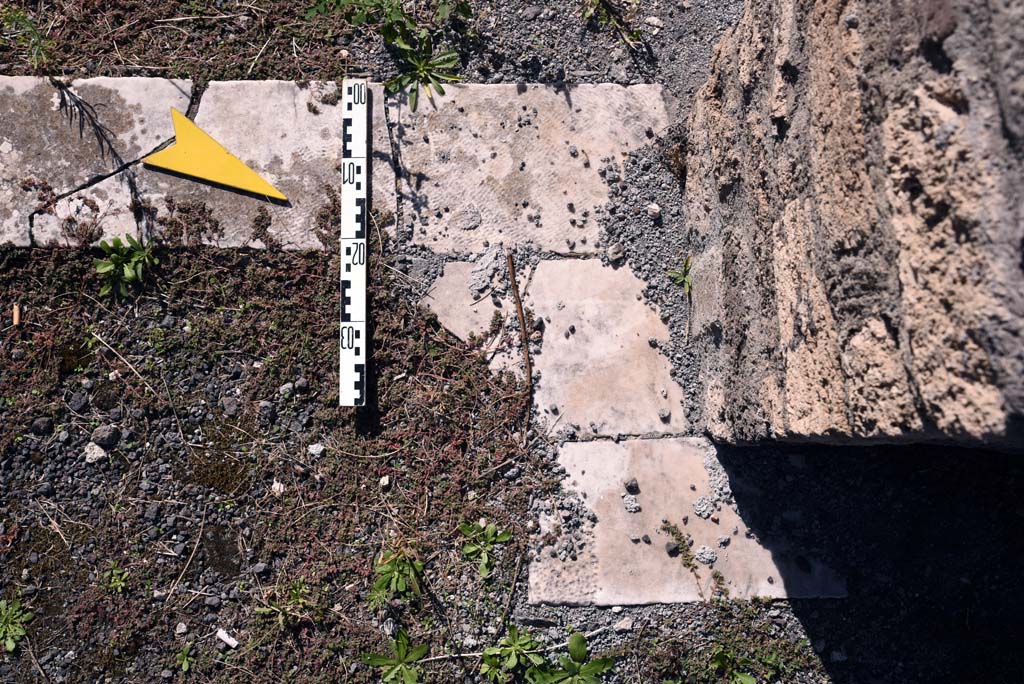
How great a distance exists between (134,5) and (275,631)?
298 cm

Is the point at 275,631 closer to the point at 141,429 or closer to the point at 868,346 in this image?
the point at 141,429

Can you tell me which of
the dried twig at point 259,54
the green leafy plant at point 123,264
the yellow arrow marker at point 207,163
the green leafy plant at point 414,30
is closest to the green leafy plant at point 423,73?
the green leafy plant at point 414,30

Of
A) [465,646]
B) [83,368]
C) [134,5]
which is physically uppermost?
[134,5]

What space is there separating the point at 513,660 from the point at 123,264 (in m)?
2.47

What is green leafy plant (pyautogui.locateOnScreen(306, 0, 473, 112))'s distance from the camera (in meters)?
3.01

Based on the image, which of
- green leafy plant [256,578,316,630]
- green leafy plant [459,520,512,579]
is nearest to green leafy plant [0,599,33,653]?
green leafy plant [256,578,316,630]

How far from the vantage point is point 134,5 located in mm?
3086

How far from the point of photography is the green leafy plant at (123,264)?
2926 millimetres

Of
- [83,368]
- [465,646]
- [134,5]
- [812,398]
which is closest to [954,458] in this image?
[812,398]

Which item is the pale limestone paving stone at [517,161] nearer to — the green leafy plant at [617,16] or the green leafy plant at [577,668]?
the green leafy plant at [617,16]

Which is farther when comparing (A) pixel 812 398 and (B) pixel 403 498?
(B) pixel 403 498

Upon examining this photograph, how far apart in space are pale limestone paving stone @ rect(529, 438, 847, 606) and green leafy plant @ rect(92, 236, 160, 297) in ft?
6.80

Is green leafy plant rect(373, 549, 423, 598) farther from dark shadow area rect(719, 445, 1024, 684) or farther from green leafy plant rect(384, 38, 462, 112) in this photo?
green leafy plant rect(384, 38, 462, 112)

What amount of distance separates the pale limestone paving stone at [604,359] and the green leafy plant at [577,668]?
901mm
